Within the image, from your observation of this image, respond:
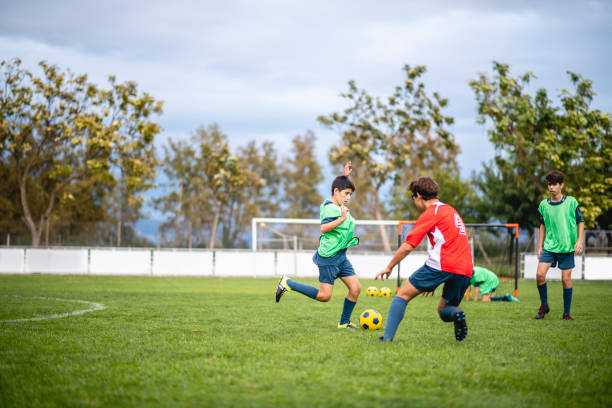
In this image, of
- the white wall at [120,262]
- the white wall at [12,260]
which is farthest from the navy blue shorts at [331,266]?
the white wall at [12,260]

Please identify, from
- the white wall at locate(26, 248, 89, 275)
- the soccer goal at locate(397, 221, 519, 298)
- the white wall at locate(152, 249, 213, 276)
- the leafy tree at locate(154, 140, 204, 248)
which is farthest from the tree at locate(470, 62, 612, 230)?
the leafy tree at locate(154, 140, 204, 248)

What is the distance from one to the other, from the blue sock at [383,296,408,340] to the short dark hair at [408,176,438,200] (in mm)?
1026

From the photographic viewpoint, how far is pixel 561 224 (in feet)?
26.6

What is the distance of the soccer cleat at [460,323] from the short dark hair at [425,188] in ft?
3.64

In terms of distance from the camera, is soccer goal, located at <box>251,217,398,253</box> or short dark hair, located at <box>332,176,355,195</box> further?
soccer goal, located at <box>251,217,398,253</box>

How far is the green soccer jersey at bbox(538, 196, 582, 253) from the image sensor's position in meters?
8.09

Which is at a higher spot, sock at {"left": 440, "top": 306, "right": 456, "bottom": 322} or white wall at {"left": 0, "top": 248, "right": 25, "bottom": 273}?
sock at {"left": 440, "top": 306, "right": 456, "bottom": 322}

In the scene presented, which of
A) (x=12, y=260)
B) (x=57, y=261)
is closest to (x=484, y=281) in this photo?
(x=57, y=261)

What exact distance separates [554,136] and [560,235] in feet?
67.8

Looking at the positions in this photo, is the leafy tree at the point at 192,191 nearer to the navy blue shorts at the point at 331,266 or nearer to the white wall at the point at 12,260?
the white wall at the point at 12,260

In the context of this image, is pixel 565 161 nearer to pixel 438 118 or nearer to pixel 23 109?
pixel 438 118

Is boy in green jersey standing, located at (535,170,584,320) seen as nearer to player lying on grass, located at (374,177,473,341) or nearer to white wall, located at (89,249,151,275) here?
player lying on grass, located at (374,177,473,341)

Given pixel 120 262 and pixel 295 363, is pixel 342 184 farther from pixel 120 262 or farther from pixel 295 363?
pixel 120 262

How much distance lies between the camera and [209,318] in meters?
8.09
